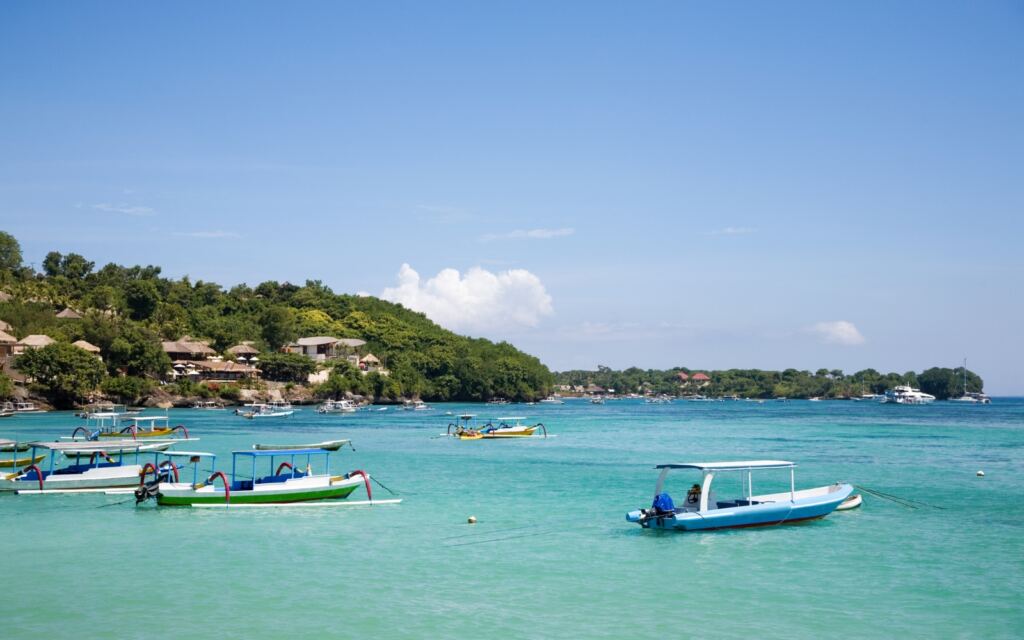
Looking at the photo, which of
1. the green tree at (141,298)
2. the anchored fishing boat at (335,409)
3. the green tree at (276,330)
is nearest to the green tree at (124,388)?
the anchored fishing boat at (335,409)

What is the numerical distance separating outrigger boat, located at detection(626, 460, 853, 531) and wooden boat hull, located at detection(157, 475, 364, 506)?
34.5 ft

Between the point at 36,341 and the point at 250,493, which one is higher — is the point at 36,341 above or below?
above

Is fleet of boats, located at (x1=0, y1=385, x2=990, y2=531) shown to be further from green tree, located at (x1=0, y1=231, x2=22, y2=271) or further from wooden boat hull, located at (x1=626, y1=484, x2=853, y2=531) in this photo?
green tree, located at (x1=0, y1=231, x2=22, y2=271)

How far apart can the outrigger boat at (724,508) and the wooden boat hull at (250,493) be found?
1051 centimetres

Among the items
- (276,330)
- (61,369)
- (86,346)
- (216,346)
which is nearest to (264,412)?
(61,369)

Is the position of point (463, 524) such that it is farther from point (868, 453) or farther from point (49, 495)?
point (868, 453)

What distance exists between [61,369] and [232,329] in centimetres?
4328

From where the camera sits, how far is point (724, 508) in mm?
25172

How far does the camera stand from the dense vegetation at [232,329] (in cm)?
10994

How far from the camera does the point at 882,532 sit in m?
25.6

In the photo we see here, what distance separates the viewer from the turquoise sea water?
16625 millimetres

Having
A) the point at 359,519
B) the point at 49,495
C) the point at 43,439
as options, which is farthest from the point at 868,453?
the point at 43,439

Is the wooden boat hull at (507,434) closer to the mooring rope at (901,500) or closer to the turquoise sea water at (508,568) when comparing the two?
the turquoise sea water at (508,568)

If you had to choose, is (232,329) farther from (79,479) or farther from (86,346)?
(79,479)
